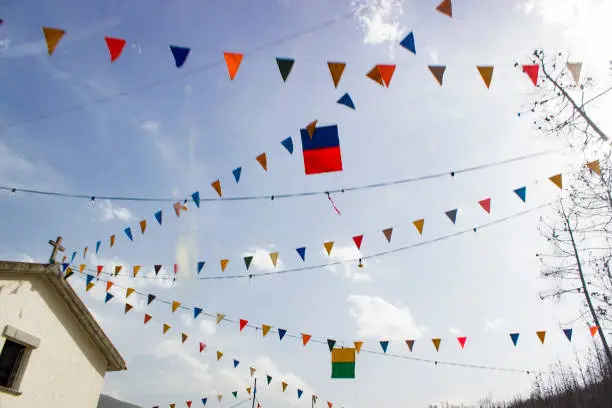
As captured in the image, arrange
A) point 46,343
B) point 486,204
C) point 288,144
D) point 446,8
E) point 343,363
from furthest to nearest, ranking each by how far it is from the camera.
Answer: point 343,363 < point 46,343 < point 486,204 < point 288,144 < point 446,8

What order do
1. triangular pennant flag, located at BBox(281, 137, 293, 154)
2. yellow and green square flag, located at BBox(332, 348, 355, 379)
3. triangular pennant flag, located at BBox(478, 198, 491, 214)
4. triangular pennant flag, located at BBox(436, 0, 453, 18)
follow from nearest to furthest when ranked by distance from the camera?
triangular pennant flag, located at BBox(436, 0, 453, 18), triangular pennant flag, located at BBox(281, 137, 293, 154), triangular pennant flag, located at BBox(478, 198, 491, 214), yellow and green square flag, located at BBox(332, 348, 355, 379)

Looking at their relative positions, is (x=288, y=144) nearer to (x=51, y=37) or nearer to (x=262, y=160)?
(x=262, y=160)

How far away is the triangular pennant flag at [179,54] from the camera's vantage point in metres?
6.16

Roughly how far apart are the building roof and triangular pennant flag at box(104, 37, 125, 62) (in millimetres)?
6207

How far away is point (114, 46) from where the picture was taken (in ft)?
20.0

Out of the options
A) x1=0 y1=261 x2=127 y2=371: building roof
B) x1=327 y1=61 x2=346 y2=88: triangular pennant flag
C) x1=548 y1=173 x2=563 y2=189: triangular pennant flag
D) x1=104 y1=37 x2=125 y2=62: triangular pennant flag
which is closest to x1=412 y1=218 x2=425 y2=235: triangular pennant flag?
x1=548 y1=173 x2=563 y2=189: triangular pennant flag

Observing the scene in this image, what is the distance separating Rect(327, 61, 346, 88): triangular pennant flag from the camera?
20.9 ft

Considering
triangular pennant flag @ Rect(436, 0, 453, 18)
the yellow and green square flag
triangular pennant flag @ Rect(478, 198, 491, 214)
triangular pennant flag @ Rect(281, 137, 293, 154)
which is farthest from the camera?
the yellow and green square flag

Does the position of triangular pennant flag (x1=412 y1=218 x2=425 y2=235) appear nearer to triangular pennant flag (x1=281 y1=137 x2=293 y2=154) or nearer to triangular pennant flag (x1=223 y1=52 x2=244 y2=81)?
triangular pennant flag (x1=281 y1=137 x2=293 y2=154)

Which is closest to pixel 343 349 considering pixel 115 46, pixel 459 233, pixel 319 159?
pixel 459 233

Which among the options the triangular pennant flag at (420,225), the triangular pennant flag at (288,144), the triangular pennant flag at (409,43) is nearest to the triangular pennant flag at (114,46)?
the triangular pennant flag at (288,144)

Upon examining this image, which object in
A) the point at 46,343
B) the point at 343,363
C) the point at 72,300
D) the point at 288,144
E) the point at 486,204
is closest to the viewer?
the point at 288,144

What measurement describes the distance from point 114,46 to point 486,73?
6090mm

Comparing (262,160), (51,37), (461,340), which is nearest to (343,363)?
(461,340)
